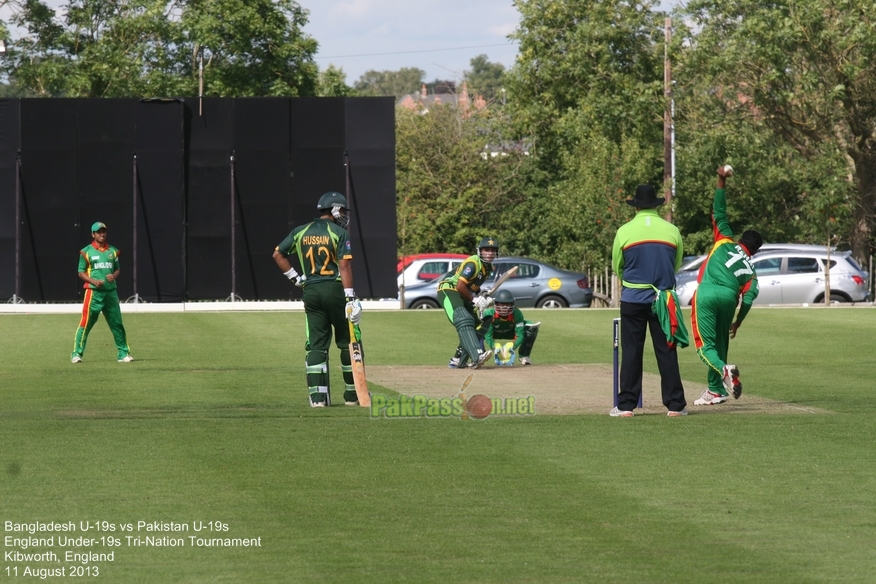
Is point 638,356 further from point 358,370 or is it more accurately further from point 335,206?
point 335,206

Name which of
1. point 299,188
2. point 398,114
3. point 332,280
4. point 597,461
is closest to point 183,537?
point 597,461

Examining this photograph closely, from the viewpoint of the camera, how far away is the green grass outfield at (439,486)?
6543 mm

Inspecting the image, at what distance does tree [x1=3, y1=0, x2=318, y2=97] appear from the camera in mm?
49656

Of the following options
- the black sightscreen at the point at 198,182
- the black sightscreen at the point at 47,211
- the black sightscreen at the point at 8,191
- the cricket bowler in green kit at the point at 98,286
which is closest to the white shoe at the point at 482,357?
the cricket bowler in green kit at the point at 98,286

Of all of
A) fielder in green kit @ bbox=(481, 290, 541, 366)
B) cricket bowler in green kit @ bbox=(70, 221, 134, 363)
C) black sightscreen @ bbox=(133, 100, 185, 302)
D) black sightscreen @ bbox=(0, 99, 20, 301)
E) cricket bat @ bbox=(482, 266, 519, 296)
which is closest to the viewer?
cricket bat @ bbox=(482, 266, 519, 296)

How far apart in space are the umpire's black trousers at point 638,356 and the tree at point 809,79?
25426 mm

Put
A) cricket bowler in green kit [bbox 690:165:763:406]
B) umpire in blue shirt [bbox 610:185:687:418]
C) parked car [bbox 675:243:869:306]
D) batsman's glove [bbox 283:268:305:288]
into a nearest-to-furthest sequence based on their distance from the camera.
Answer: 1. umpire in blue shirt [bbox 610:185:687:418]
2. batsman's glove [bbox 283:268:305:288]
3. cricket bowler in green kit [bbox 690:165:763:406]
4. parked car [bbox 675:243:869:306]

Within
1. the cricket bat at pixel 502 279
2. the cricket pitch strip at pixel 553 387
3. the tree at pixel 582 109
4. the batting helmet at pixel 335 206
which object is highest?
the tree at pixel 582 109

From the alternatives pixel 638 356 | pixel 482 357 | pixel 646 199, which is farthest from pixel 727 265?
pixel 482 357

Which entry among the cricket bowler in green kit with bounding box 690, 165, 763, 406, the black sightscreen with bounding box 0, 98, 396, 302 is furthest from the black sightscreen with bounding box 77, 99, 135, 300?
the cricket bowler in green kit with bounding box 690, 165, 763, 406

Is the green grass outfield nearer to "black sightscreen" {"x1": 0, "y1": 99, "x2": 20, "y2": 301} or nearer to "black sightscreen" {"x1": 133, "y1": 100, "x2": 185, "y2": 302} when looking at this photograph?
"black sightscreen" {"x1": 133, "y1": 100, "x2": 185, "y2": 302}

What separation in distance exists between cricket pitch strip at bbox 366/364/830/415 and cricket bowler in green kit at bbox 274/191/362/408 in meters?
1.51

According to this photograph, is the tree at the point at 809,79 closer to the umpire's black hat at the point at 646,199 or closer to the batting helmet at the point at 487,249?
the batting helmet at the point at 487,249

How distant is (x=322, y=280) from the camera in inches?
507
